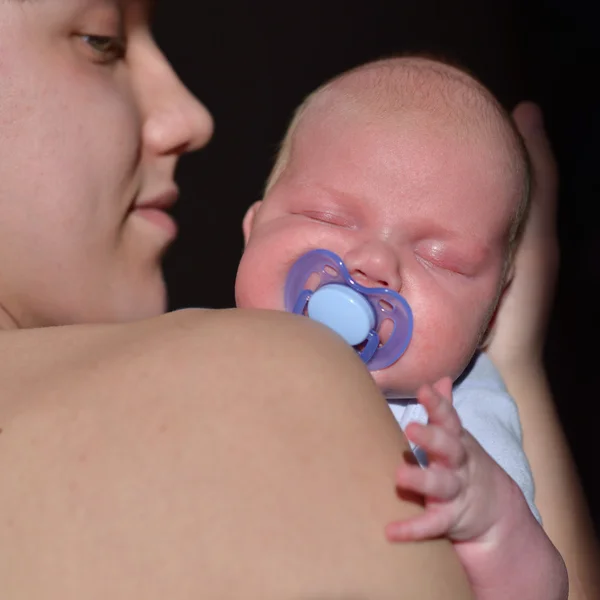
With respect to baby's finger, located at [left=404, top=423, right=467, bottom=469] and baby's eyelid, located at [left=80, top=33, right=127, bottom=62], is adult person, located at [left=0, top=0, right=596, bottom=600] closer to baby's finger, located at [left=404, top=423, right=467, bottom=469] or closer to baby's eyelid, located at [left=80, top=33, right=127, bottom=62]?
baby's finger, located at [left=404, top=423, right=467, bottom=469]

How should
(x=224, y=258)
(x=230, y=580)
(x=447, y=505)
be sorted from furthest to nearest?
(x=224, y=258) < (x=447, y=505) < (x=230, y=580)

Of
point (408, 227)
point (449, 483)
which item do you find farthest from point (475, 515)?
point (408, 227)

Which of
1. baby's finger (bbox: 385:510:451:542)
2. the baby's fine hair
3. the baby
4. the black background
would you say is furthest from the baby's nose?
the black background

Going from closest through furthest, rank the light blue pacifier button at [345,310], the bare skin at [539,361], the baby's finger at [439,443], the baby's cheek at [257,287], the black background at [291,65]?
1. the baby's finger at [439,443]
2. the light blue pacifier button at [345,310]
3. the baby's cheek at [257,287]
4. the bare skin at [539,361]
5. the black background at [291,65]

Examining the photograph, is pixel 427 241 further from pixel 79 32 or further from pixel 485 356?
pixel 79 32

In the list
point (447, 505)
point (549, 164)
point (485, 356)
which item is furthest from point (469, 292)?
point (549, 164)

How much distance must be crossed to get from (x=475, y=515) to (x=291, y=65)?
1.98m

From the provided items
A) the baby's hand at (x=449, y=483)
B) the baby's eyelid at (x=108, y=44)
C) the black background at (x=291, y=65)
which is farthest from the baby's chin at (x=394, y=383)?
the black background at (x=291, y=65)

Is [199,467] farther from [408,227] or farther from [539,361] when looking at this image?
[539,361]

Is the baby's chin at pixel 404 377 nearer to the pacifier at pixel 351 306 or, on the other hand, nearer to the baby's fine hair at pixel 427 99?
the pacifier at pixel 351 306

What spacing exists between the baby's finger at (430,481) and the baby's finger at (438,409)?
1.8 inches

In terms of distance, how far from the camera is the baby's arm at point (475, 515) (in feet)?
2.53

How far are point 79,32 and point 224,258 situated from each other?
4.49ft

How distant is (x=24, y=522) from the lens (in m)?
0.71
